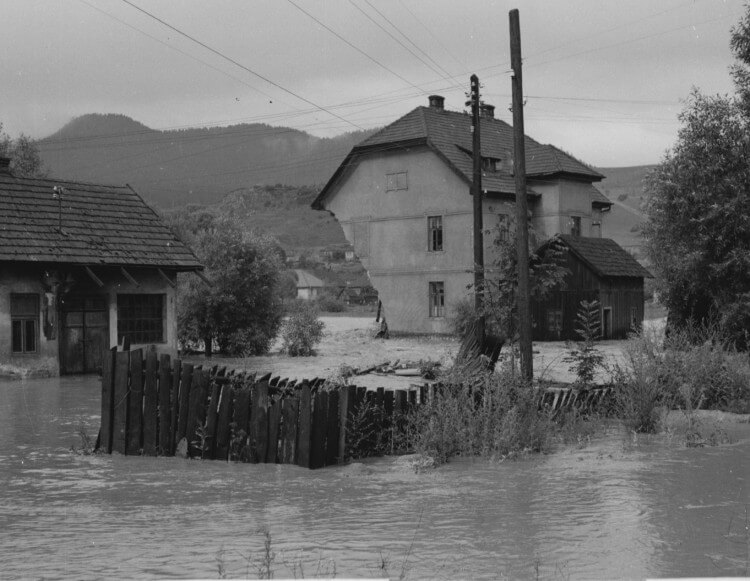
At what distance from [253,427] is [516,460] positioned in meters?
3.65

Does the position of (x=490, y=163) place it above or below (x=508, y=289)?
above

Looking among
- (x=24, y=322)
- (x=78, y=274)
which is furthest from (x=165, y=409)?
(x=78, y=274)

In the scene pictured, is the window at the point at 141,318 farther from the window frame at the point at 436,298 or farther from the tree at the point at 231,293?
the window frame at the point at 436,298

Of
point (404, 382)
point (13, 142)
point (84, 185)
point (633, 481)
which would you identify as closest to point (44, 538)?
point (633, 481)

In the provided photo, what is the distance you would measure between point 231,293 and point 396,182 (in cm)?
1412

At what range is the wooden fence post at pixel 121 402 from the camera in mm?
13188

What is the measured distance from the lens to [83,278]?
29.6 meters

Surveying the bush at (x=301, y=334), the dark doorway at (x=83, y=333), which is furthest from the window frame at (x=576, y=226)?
the dark doorway at (x=83, y=333)

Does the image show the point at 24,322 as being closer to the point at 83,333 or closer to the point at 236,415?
the point at 83,333

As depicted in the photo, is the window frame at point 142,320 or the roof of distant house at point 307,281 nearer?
the window frame at point 142,320

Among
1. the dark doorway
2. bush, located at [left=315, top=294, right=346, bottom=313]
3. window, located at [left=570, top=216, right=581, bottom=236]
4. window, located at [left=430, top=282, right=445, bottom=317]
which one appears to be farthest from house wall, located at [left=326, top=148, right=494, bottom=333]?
bush, located at [left=315, top=294, right=346, bottom=313]

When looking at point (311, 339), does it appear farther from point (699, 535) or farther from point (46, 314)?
point (699, 535)

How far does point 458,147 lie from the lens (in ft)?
155

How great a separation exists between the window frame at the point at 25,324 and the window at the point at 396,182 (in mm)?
23397
